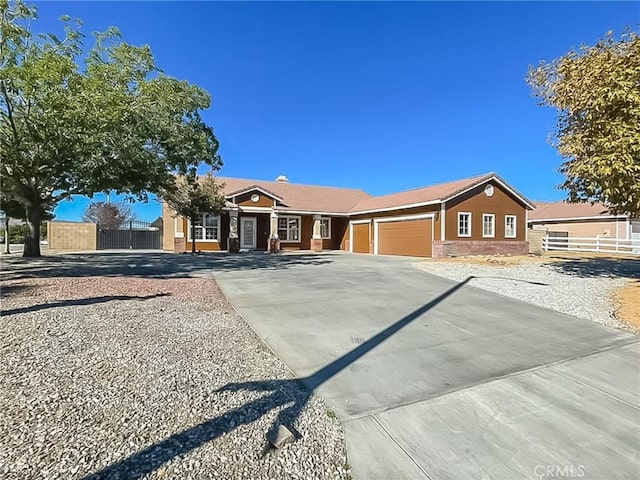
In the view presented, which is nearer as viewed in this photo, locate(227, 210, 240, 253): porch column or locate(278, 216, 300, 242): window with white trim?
locate(227, 210, 240, 253): porch column

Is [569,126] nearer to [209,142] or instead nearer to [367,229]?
[209,142]

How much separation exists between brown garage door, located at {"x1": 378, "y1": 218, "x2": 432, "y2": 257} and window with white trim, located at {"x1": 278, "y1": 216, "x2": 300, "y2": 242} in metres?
6.00

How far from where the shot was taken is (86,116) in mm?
9609

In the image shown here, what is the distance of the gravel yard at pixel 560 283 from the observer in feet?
25.1

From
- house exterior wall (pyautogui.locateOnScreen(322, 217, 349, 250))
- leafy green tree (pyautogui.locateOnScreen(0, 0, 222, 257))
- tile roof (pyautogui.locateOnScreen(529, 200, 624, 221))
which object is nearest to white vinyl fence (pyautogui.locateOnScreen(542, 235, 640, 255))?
tile roof (pyautogui.locateOnScreen(529, 200, 624, 221))

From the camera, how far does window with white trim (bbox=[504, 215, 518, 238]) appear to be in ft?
74.4

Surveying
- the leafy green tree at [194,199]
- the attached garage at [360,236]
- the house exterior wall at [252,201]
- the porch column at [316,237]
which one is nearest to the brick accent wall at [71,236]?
the leafy green tree at [194,199]

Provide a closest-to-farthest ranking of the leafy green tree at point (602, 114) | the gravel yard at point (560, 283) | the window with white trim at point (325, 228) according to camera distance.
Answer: the gravel yard at point (560, 283) < the leafy green tree at point (602, 114) < the window with white trim at point (325, 228)

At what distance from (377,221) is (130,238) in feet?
66.0

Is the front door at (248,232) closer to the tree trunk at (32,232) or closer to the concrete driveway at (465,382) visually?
the tree trunk at (32,232)

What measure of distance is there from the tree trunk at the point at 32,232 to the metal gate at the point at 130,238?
13150mm

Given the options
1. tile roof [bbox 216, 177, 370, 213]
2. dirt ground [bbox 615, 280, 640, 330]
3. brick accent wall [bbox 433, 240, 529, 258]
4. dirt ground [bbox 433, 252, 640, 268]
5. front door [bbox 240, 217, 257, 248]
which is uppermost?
tile roof [bbox 216, 177, 370, 213]

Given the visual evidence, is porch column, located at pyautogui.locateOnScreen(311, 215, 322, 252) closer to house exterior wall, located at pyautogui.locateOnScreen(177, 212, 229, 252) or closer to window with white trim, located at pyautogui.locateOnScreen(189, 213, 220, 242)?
house exterior wall, located at pyautogui.locateOnScreen(177, 212, 229, 252)

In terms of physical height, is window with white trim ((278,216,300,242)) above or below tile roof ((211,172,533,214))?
below
